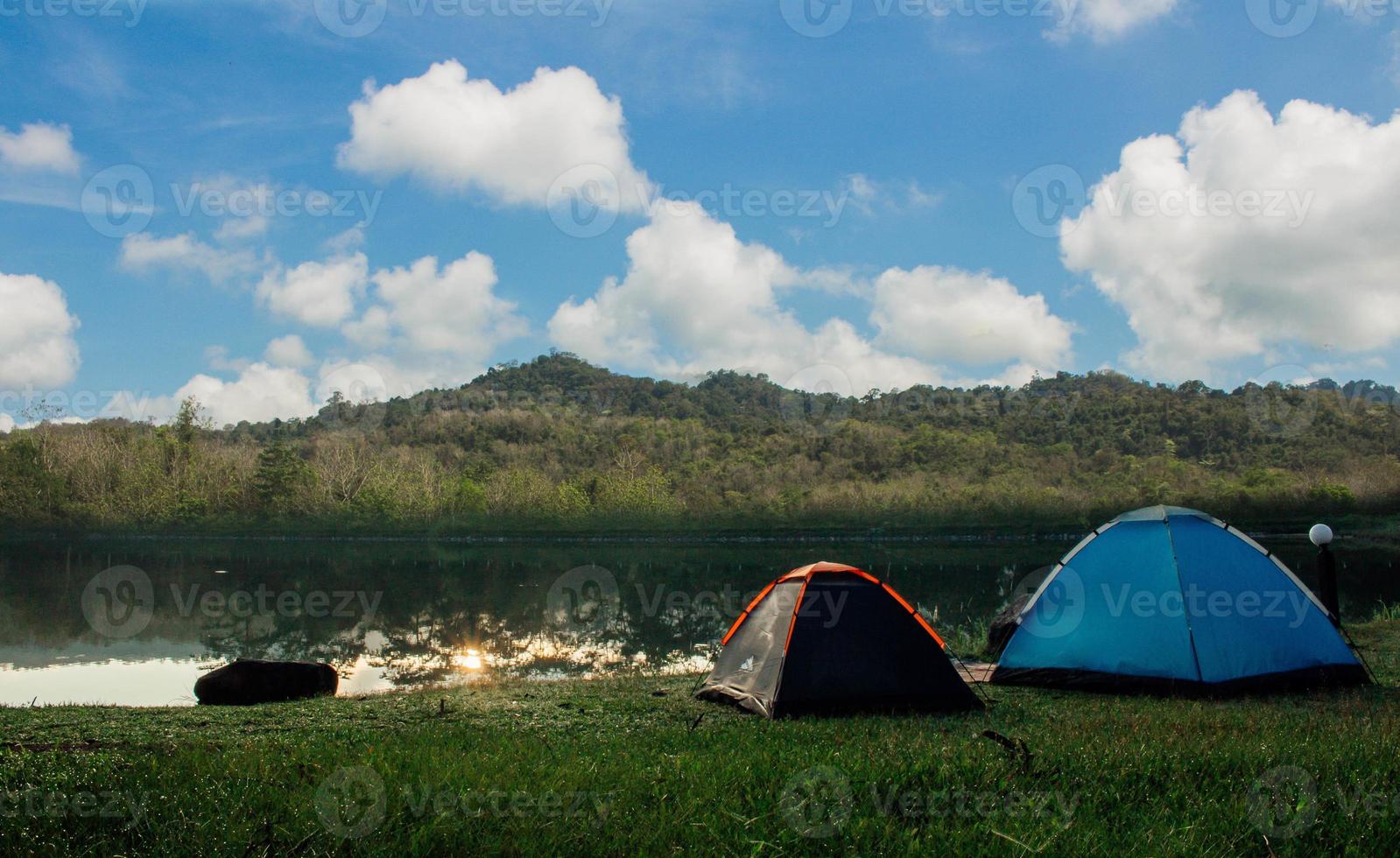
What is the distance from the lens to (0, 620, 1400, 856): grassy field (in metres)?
3.87

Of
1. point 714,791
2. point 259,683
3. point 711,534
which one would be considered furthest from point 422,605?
point 711,534

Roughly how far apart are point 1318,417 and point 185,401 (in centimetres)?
8530

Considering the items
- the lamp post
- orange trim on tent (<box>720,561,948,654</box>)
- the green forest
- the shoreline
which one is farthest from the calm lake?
the green forest

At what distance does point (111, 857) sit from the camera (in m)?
3.61

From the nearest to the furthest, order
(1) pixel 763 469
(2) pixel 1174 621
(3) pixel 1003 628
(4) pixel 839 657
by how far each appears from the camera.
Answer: (4) pixel 839 657
(2) pixel 1174 621
(3) pixel 1003 628
(1) pixel 763 469

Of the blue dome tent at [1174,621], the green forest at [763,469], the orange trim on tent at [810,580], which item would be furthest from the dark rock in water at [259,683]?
the green forest at [763,469]

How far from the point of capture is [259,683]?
913 centimetres

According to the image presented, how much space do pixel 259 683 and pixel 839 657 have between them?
5.59m

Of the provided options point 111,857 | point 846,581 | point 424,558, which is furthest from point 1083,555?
point 424,558

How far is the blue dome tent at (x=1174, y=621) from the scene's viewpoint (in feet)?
27.4

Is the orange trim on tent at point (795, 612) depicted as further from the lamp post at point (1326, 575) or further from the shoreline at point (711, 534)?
the shoreline at point (711, 534)

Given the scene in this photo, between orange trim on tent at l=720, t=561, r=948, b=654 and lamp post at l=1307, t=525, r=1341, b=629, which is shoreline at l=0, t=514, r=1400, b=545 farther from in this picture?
orange trim on tent at l=720, t=561, r=948, b=654

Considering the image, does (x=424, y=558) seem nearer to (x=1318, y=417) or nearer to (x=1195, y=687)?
(x=1195, y=687)

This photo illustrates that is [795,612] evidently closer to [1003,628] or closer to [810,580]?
[810,580]
